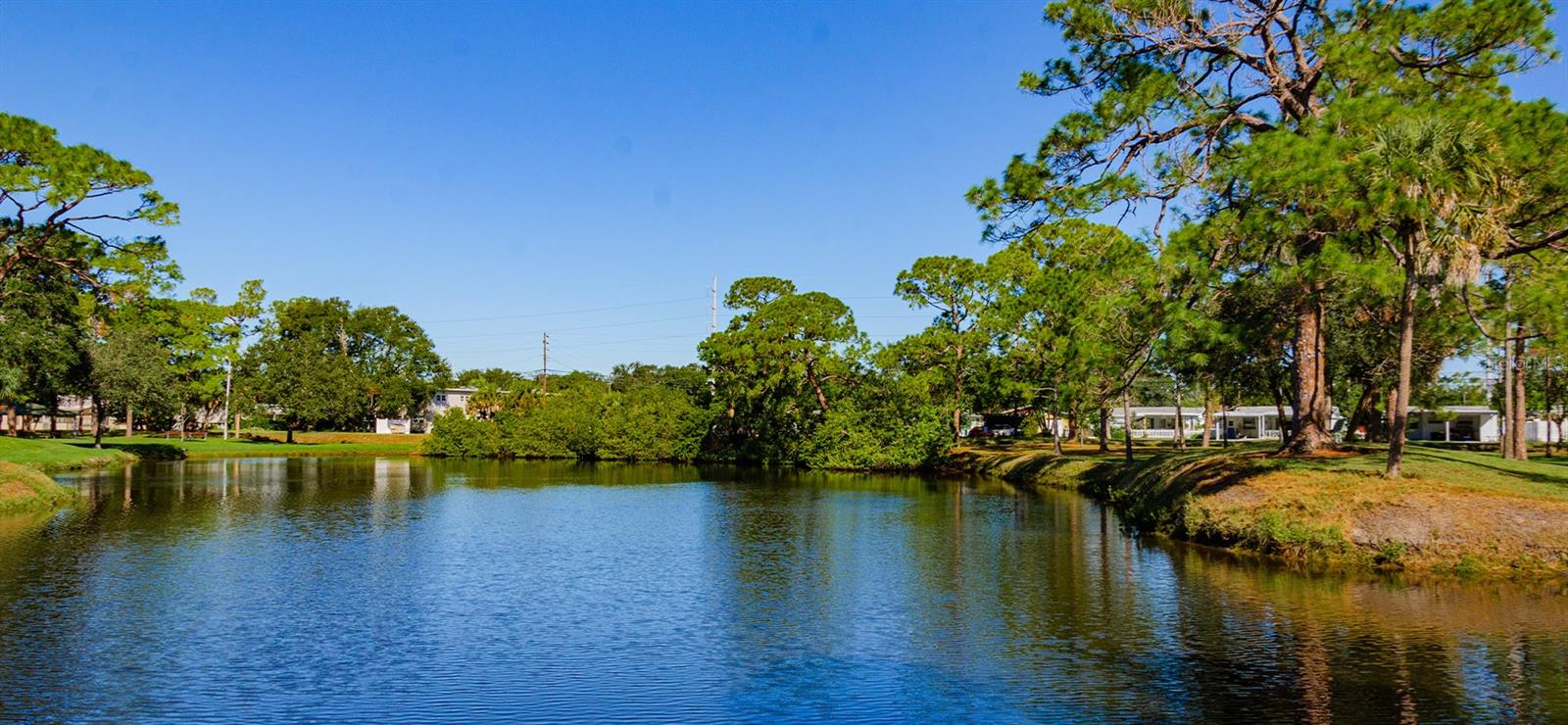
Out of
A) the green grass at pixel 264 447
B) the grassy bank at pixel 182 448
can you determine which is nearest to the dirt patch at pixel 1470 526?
the grassy bank at pixel 182 448

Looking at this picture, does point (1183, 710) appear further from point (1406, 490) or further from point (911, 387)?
point (911, 387)

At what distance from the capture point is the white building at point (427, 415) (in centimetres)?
10762

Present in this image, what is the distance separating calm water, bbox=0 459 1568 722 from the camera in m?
11.4

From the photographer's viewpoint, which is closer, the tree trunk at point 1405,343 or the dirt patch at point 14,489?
the tree trunk at point 1405,343

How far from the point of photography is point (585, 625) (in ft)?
51.3

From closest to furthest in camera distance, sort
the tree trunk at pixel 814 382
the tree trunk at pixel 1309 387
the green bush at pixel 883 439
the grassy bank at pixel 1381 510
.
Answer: the grassy bank at pixel 1381 510
the tree trunk at pixel 1309 387
the green bush at pixel 883 439
the tree trunk at pixel 814 382

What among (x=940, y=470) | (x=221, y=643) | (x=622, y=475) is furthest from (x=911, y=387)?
(x=221, y=643)

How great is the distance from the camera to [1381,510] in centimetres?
2055

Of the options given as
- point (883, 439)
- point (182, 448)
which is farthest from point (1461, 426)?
point (182, 448)

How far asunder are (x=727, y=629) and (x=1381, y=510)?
14470mm

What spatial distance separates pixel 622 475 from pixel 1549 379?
46303 mm

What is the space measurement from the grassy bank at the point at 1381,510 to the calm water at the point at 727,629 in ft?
4.39

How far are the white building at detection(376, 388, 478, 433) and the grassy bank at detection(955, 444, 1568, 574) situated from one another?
300 ft

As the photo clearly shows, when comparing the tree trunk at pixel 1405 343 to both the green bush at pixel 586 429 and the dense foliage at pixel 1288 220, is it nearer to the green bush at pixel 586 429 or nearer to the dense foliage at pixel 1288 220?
the dense foliage at pixel 1288 220
